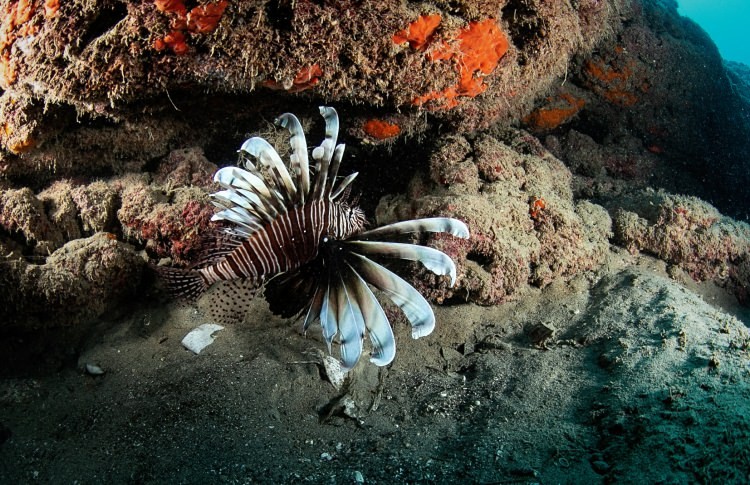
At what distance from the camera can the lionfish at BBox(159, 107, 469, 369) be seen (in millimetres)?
2436

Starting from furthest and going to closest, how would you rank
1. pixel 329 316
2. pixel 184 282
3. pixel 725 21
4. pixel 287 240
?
pixel 725 21
pixel 184 282
pixel 287 240
pixel 329 316

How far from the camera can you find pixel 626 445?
188 centimetres

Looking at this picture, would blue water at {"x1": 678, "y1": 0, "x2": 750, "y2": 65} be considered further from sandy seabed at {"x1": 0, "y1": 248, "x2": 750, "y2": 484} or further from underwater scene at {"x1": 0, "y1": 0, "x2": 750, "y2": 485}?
sandy seabed at {"x1": 0, "y1": 248, "x2": 750, "y2": 484}

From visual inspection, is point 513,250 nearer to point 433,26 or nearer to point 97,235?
point 433,26

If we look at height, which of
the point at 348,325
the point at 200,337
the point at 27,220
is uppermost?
the point at 348,325

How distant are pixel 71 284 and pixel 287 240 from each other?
1833mm

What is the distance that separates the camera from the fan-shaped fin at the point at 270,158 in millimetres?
2582

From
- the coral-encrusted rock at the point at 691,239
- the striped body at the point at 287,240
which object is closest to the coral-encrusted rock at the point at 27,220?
the striped body at the point at 287,240

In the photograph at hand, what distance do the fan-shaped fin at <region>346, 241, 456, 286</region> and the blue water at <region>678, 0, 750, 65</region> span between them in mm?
69124

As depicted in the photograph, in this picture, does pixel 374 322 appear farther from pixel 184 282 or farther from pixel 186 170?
pixel 186 170

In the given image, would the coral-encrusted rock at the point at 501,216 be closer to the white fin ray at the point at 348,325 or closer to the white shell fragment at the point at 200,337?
the white fin ray at the point at 348,325

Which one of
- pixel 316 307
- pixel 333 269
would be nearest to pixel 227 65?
pixel 333 269

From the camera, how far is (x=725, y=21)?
75375 millimetres

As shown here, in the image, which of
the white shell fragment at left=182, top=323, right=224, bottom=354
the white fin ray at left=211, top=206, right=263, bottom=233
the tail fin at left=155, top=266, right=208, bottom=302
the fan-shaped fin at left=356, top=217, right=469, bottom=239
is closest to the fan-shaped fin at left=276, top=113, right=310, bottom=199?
the white fin ray at left=211, top=206, right=263, bottom=233
